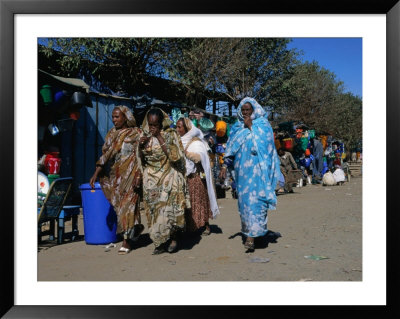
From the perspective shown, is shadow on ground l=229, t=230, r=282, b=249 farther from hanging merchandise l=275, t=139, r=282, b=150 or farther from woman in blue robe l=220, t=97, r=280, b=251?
hanging merchandise l=275, t=139, r=282, b=150

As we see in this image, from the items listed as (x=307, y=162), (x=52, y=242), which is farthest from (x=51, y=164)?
(x=307, y=162)

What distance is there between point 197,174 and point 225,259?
195 cm

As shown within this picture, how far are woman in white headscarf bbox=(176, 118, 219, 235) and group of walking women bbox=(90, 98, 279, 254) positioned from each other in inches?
30.9

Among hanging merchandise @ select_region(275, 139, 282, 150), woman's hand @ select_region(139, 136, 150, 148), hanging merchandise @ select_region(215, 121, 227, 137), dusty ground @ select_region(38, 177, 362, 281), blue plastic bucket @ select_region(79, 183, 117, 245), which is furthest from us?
hanging merchandise @ select_region(275, 139, 282, 150)

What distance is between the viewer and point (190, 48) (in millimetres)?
11367

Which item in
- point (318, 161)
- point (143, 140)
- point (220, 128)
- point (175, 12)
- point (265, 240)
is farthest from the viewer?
point (318, 161)

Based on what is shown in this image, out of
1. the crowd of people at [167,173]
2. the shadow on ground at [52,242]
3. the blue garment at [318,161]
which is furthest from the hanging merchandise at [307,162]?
the shadow on ground at [52,242]

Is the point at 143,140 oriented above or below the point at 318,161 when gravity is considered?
above

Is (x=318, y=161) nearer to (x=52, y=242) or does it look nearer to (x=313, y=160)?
(x=313, y=160)

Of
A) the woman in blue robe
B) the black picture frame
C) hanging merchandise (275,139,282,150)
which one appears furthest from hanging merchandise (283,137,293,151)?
the black picture frame

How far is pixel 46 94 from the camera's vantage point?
738 centimetres

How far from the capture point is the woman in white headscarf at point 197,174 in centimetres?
628

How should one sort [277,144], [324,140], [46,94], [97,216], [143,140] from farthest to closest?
[324,140] < [277,144] < [46,94] < [97,216] < [143,140]

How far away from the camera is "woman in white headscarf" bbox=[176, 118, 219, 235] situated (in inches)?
247
